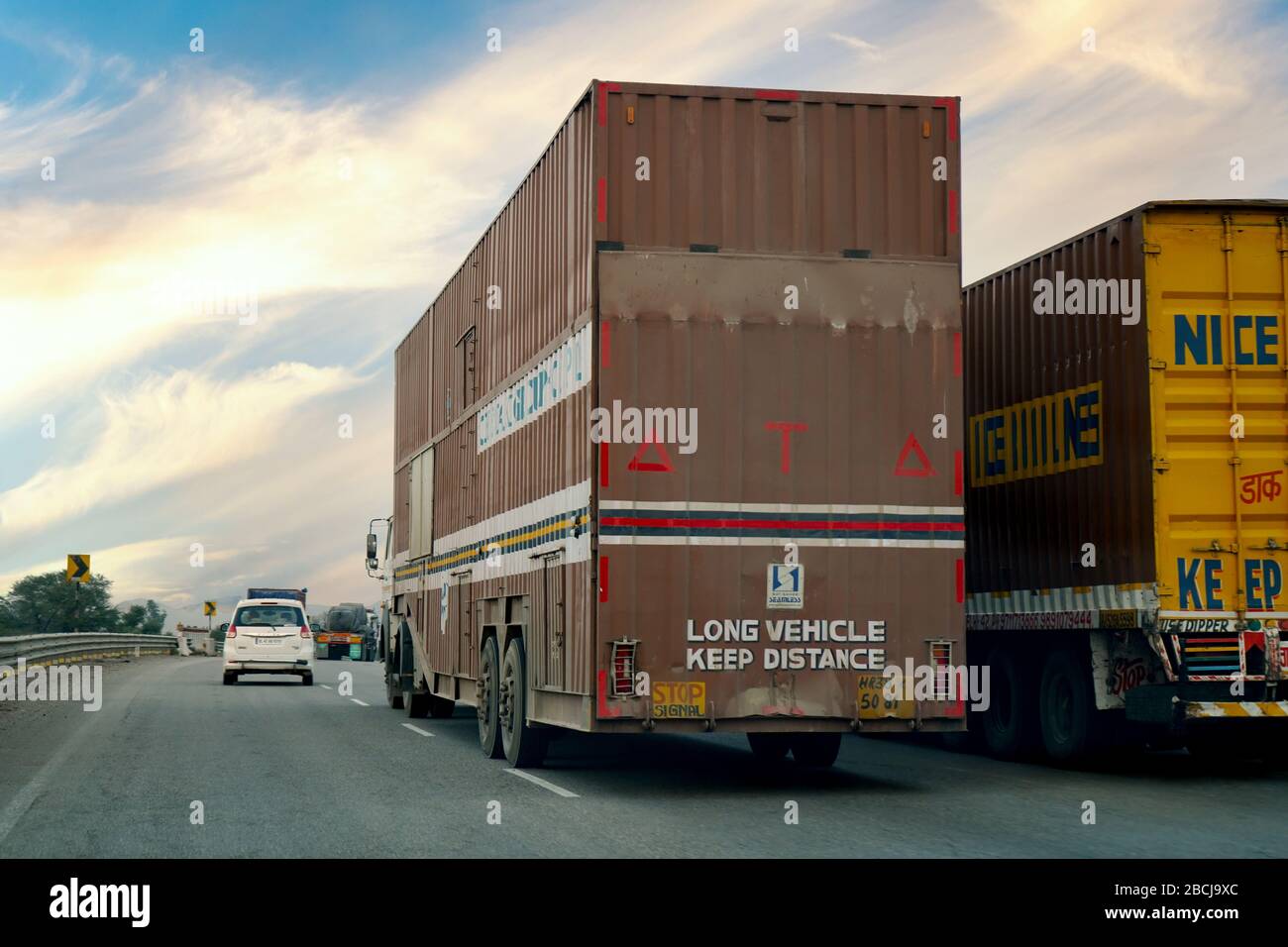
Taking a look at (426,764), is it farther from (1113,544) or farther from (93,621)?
(93,621)

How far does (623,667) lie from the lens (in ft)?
36.2

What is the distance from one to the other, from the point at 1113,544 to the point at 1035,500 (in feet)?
5.87

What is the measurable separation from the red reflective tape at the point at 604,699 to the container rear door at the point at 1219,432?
15.5 ft

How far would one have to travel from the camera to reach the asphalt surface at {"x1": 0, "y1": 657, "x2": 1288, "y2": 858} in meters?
8.93

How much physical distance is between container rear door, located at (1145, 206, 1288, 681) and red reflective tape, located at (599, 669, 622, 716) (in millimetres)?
4731

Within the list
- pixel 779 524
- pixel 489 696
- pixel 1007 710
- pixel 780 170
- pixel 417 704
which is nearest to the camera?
pixel 779 524

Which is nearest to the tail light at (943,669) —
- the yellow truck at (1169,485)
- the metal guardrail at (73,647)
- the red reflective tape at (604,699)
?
the yellow truck at (1169,485)

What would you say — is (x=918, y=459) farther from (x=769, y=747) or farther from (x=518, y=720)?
(x=518, y=720)

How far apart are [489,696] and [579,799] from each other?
335 centimetres

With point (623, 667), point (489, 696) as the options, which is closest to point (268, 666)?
point (489, 696)

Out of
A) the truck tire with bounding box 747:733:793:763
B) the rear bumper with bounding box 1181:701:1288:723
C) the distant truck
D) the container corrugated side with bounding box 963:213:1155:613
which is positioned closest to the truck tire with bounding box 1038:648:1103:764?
the container corrugated side with bounding box 963:213:1155:613

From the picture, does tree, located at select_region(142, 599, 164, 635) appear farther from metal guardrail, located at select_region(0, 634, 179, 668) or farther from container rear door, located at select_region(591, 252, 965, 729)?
container rear door, located at select_region(591, 252, 965, 729)
